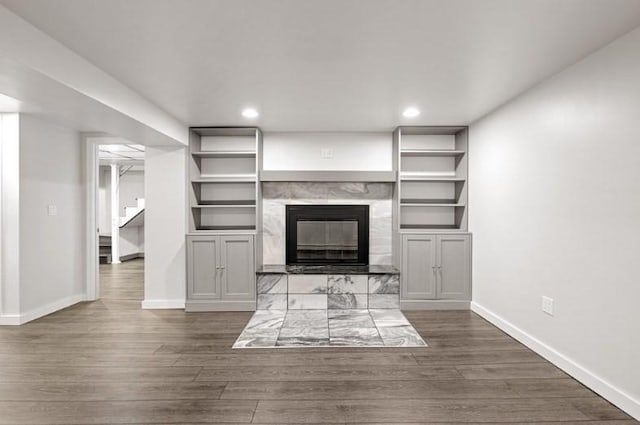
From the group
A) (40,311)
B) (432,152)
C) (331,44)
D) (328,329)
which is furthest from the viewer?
(432,152)

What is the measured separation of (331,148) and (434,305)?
2.39 m

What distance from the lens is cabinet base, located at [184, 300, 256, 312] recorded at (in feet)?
14.0

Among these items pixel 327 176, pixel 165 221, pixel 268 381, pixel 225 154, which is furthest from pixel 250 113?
pixel 268 381

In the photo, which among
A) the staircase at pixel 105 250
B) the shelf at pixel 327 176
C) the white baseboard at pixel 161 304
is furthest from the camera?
the staircase at pixel 105 250

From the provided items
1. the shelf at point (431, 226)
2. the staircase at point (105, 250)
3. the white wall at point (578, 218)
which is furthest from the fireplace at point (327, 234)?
the staircase at point (105, 250)

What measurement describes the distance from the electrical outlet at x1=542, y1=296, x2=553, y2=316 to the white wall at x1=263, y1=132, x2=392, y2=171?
2.44 m

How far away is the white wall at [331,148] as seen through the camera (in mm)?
4777

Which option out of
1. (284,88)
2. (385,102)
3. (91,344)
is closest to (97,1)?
(284,88)

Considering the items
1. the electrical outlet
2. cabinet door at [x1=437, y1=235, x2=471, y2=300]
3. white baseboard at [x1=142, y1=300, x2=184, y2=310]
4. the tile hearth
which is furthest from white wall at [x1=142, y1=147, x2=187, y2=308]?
the electrical outlet

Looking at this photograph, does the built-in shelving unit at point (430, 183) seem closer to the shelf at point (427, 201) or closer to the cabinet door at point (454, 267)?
the shelf at point (427, 201)

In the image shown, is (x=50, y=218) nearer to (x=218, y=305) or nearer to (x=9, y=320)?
(x=9, y=320)

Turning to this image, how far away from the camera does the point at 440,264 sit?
432 cm

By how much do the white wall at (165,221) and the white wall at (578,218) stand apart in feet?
11.9

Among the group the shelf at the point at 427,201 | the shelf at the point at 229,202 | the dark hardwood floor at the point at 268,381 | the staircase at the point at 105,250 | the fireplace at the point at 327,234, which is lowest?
the dark hardwood floor at the point at 268,381
